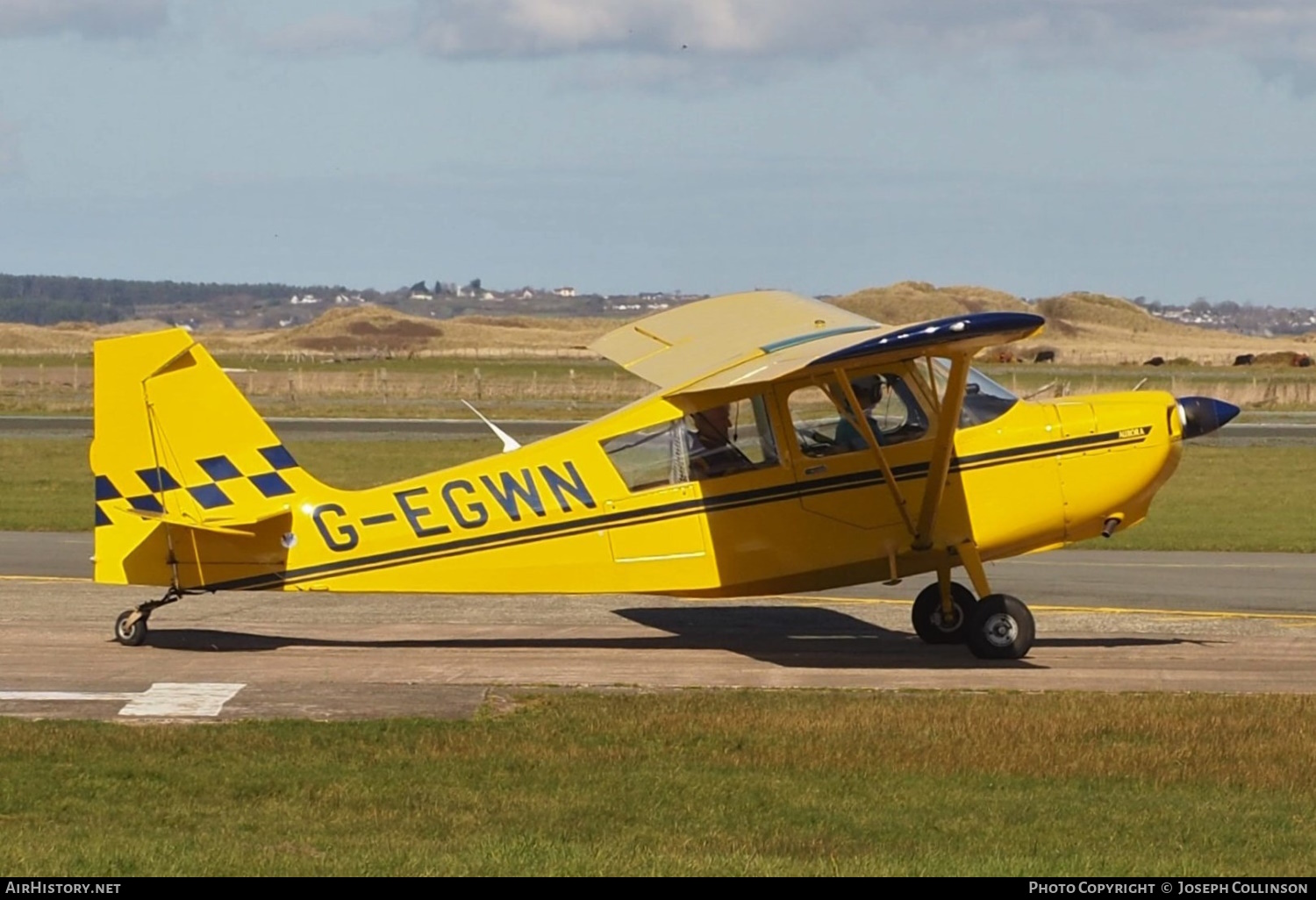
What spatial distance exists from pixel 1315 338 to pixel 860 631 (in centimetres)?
14945

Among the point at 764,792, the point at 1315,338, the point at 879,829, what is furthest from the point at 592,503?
the point at 1315,338

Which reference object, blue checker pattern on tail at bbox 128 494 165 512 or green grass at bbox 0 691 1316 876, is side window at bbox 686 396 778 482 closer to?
green grass at bbox 0 691 1316 876

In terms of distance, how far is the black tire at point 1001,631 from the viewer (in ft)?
45.3

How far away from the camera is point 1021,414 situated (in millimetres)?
14117

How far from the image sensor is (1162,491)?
3011cm

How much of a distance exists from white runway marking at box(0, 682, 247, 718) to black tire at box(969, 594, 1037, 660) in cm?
587

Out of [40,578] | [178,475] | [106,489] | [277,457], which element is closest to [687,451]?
[277,457]

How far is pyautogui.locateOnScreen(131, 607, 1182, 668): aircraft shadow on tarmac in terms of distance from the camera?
14094 mm

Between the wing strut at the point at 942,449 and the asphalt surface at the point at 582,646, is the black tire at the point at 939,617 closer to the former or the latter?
the asphalt surface at the point at 582,646

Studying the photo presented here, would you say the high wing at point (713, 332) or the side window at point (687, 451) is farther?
the high wing at point (713, 332)

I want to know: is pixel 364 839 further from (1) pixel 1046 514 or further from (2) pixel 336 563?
(1) pixel 1046 514

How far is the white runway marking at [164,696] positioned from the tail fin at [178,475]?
1.23 metres

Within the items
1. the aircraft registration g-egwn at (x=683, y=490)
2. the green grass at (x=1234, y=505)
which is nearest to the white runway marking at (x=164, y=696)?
the aircraft registration g-egwn at (x=683, y=490)

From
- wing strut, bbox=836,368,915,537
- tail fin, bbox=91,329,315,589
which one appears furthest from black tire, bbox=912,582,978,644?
tail fin, bbox=91,329,315,589
